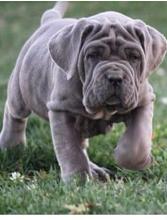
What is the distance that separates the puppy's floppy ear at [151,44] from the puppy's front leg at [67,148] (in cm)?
67

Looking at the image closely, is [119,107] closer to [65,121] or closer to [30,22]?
[65,121]

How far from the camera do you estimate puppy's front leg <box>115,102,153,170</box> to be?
534 centimetres

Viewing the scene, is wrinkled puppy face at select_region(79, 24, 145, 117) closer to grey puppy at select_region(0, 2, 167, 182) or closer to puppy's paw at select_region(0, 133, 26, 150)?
grey puppy at select_region(0, 2, 167, 182)

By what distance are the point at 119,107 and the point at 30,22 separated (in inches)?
413

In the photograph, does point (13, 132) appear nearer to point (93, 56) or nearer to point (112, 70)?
point (93, 56)

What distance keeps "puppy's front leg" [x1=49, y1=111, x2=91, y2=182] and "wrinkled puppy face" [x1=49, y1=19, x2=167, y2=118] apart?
0.25 m

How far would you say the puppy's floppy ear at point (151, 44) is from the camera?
17.1ft

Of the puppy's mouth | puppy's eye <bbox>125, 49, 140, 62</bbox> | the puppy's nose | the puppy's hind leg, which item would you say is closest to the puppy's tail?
the puppy's hind leg

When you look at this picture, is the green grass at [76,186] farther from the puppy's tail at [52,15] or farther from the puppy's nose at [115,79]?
the puppy's tail at [52,15]

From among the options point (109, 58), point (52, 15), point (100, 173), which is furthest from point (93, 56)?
point (52, 15)

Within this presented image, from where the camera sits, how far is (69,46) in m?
5.27

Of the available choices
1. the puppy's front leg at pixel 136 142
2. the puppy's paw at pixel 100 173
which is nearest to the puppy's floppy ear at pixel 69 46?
the puppy's front leg at pixel 136 142

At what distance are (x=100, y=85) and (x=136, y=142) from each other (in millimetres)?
552

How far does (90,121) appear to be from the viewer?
5570 mm
